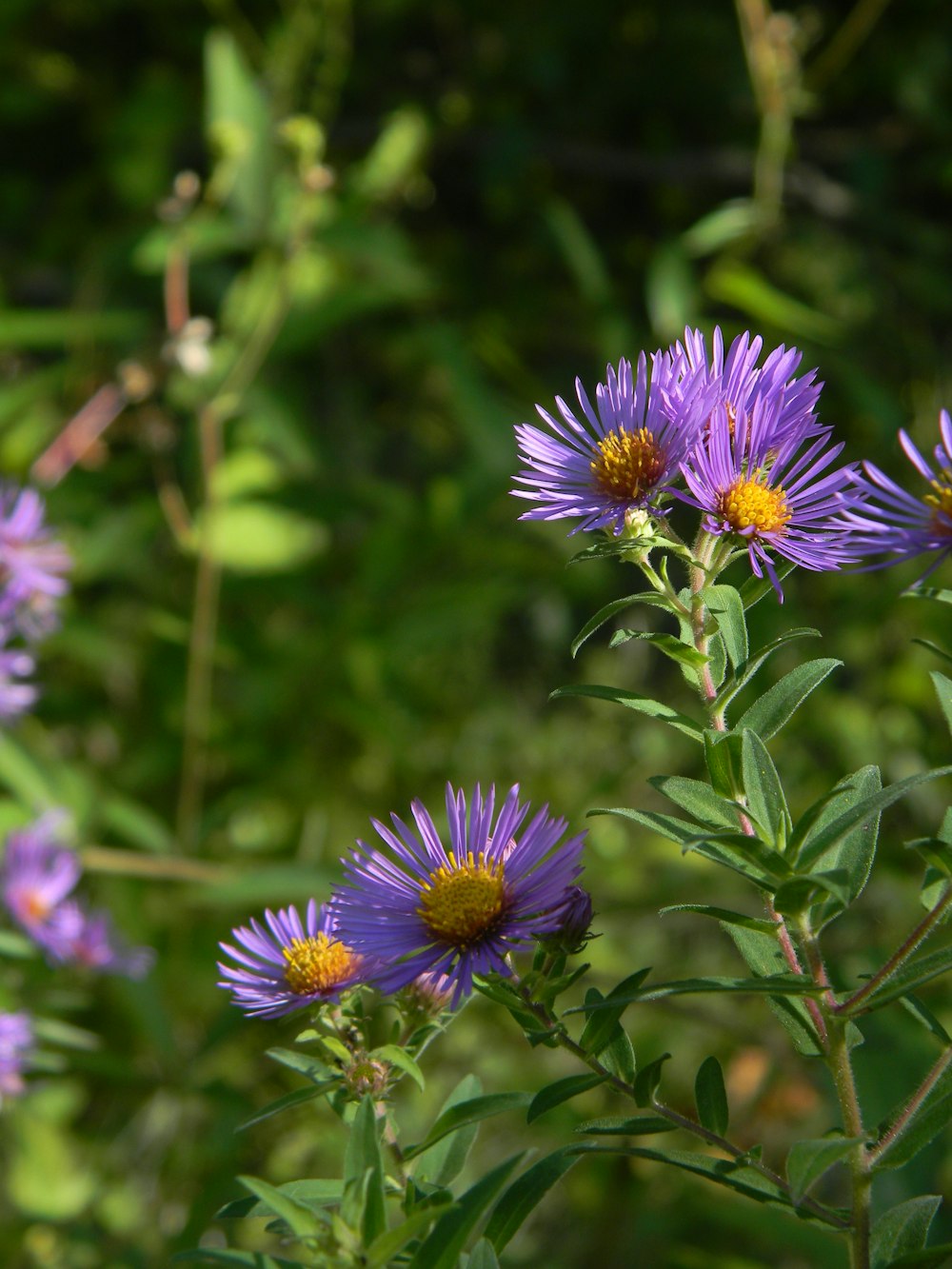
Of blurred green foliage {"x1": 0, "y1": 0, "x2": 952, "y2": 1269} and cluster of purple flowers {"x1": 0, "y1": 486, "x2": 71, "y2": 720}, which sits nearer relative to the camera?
cluster of purple flowers {"x1": 0, "y1": 486, "x2": 71, "y2": 720}

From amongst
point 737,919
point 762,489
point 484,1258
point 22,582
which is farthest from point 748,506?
point 22,582

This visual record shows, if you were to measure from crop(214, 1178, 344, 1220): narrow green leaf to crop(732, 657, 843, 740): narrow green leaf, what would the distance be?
183mm

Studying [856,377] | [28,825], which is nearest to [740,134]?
[856,377]

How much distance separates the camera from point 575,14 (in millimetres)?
1347

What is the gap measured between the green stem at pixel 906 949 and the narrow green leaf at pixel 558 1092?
70 millimetres

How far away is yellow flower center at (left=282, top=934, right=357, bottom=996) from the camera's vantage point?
1.28 feet

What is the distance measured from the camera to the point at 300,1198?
378 mm

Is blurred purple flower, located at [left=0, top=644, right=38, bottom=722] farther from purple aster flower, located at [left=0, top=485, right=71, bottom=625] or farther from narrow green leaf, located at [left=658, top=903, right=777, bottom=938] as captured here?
narrow green leaf, located at [left=658, top=903, right=777, bottom=938]

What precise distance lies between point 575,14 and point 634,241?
0.79ft

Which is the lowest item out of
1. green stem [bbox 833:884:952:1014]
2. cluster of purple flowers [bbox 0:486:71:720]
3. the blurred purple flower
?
green stem [bbox 833:884:952:1014]

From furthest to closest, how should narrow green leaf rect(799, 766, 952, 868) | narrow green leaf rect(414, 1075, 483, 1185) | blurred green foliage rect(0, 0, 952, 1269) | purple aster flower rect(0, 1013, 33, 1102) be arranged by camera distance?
blurred green foliage rect(0, 0, 952, 1269)
purple aster flower rect(0, 1013, 33, 1102)
narrow green leaf rect(414, 1075, 483, 1185)
narrow green leaf rect(799, 766, 952, 868)

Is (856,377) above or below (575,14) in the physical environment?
below

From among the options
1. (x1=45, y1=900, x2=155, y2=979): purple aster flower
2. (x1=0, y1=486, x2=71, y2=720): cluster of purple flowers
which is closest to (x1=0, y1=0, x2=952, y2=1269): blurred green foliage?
(x1=45, y1=900, x2=155, y2=979): purple aster flower

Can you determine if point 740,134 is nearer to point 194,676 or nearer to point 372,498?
point 372,498
